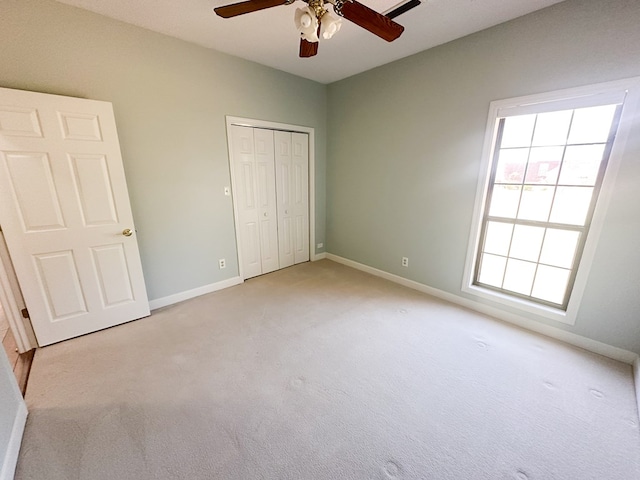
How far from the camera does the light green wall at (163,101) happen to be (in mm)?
1901

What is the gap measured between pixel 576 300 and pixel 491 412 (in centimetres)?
136

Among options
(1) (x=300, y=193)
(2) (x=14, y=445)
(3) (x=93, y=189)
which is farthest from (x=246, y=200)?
(2) (x=14, y=445)

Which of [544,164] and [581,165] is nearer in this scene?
[581,165]

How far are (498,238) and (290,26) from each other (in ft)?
9.29

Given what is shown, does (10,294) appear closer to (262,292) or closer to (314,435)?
(262,292)

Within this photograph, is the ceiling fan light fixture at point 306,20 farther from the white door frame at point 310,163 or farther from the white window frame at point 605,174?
the white window frame at point 605,174

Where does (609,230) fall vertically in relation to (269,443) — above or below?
above

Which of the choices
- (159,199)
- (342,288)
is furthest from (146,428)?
(342,288)

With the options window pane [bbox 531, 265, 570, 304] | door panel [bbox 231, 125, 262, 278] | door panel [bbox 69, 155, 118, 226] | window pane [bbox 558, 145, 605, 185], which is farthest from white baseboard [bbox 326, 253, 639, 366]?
door panel [bbox 69, 155, 118, 226]

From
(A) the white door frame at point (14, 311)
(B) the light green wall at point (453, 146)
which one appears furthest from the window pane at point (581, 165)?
(A) the white door frame at point (14, 311)

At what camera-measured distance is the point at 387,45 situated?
2521 mm

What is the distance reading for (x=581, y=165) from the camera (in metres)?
2.03

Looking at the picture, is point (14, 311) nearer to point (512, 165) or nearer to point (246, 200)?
point (246, 200)

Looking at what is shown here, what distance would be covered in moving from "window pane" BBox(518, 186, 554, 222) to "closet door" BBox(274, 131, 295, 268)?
2.76m
